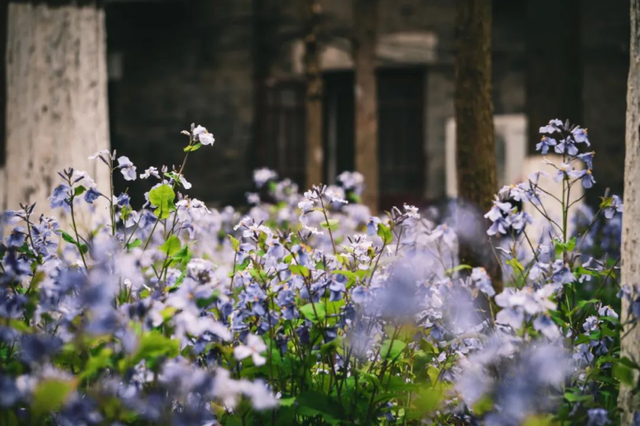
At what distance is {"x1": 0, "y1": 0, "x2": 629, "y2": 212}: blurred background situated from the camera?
8.21 meters

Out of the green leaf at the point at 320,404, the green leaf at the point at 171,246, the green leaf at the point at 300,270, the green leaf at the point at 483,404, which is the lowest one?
the green leaf at the point at 320,404

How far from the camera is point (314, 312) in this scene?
200 cm

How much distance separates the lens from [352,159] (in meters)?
9.05

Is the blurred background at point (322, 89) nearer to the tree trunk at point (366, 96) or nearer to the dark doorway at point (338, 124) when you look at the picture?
the dark doorway at point (338, 124)

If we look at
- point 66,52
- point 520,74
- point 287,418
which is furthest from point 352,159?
point 287,418

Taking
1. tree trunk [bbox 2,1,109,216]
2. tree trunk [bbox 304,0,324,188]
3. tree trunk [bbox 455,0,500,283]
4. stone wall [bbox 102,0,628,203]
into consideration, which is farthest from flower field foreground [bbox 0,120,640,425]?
stone wall [bbox 102,0,628,203]

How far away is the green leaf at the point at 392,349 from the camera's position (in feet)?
6.69

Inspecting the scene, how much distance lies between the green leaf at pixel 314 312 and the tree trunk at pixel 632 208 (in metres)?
0.81

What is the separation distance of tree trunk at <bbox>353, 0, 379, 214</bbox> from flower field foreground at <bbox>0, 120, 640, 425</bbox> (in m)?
3.43

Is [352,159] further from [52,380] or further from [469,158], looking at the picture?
[52,380]

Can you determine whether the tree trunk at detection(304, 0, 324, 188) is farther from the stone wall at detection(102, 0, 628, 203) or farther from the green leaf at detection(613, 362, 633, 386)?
the green leaf at detection(613, 362, 633, 386)

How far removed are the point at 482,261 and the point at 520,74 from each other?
5.52 metres

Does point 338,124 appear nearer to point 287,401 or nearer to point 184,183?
point 184,183

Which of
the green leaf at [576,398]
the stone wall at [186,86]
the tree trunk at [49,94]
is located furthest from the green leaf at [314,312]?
the stone wall at [186,86]
